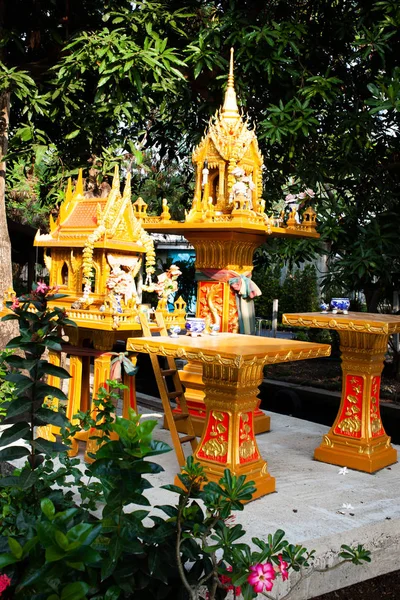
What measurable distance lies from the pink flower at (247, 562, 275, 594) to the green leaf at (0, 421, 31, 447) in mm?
1220

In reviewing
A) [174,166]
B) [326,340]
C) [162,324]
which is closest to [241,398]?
[162,324]

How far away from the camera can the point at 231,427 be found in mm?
4852

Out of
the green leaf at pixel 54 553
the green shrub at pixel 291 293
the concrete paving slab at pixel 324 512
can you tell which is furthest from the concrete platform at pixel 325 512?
the green shrub at pixel 291 293

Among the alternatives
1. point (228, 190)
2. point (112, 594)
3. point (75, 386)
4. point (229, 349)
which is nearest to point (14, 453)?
point (112, 594)

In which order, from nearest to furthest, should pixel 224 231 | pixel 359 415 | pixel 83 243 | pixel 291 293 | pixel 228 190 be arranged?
pixel 83 243, pixel 359 415, pixel 224 231, pixel 228 190, pixel 291 293

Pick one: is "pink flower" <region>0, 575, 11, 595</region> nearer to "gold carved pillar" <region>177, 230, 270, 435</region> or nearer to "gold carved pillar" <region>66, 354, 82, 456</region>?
"gold carved pillar" <region>66, 354, 82, 456</region>

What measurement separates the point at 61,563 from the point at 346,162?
7.03m

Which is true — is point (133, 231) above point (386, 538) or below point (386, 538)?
above

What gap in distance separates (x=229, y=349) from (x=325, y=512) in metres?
1.37

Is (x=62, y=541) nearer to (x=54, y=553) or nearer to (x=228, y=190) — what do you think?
(x=54, y=553)

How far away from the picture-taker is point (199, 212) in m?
6.68

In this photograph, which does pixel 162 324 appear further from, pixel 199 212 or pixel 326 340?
pixel 326 340

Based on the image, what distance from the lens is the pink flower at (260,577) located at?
8.63 feet

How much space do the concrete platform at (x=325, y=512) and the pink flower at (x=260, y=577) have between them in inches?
45.8
